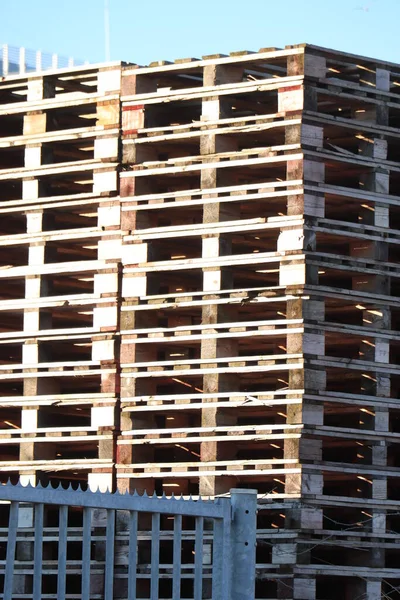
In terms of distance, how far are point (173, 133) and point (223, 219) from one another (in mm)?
1075

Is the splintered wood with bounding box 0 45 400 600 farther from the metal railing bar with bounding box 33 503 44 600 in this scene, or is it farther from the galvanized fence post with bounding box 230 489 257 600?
the metal railing bar with bounding box 33 503 44 600

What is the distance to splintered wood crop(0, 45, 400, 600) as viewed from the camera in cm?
1265

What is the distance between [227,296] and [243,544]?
13.5 feet

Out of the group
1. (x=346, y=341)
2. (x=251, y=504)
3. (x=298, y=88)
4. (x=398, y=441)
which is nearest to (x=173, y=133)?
(x=298, y=88)

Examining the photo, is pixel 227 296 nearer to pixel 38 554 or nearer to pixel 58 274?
pixel 58 274

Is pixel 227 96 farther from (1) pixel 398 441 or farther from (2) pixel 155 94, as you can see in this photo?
(1) pixel 398 441

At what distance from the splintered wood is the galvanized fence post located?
3.21 meters

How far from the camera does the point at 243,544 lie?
916cm

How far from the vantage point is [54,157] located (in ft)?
48.3

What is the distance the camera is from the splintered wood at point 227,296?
1265cm

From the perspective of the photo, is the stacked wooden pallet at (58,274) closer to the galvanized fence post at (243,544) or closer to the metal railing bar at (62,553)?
the galvanized fence post at (243,544)

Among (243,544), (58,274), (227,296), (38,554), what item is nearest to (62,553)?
(38,554)

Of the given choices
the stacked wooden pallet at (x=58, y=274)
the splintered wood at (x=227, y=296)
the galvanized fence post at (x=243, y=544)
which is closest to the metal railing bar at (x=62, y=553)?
the galvanized fence post at (x=243, y=544)

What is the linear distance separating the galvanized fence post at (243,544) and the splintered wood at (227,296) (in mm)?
3215
